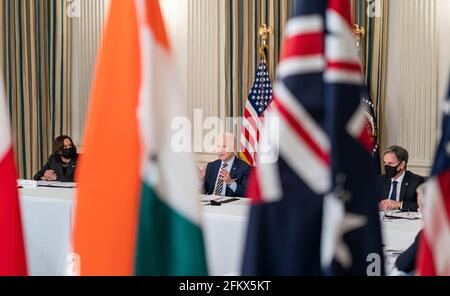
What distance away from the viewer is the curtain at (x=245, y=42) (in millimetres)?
7441

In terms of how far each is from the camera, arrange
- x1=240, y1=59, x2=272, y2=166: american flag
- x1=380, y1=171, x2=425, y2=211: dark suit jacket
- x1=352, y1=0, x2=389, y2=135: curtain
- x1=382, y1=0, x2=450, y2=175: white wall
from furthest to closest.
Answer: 1. x1=240, y1=59, x2=272, y2=166: american flag
2. x1=352, y1=0, x2=389, y2=135: curtain
3. x1=382, y1=0, x2=450, y2=175: white wall
4. x1=380, y1=171, x2=425, y2=211: dark suit jacket

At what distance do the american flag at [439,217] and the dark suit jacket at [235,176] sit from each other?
462 centimetres

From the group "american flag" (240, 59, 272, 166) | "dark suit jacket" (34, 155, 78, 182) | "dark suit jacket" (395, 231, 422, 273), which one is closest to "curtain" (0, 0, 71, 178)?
"dark suit jacket" (34, 155, 78, 182)

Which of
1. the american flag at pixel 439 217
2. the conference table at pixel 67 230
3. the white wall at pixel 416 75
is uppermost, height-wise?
the white wall at pixel 416 75

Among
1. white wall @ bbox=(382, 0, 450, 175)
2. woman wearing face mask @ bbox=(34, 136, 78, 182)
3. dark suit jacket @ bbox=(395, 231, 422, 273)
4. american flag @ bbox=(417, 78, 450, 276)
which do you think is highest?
white wall @ bbox=(382, 0, 450, 175)

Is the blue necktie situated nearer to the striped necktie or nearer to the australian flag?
the striped necktie

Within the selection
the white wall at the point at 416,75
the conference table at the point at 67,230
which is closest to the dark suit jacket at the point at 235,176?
the conference table at the point at 67,230

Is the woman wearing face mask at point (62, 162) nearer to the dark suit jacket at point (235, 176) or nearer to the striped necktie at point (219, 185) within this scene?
the dark suit jacket at point (235, 176)

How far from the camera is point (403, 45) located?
22.1ft

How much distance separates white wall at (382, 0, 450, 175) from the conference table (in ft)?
7.83

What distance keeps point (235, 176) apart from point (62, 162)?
88.8 inches

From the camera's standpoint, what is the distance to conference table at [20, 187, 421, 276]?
4.25 m

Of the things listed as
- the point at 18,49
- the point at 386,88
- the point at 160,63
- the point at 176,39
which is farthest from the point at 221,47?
the point at 160,63

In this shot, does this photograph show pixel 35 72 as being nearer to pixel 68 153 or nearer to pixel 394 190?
pixel 68 153
